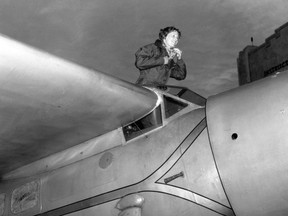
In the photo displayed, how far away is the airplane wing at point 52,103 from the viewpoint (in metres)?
2.91

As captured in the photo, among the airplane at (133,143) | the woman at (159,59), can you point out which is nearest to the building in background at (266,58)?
the woman at (159,59)

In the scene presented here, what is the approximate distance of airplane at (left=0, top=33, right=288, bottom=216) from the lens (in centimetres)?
280

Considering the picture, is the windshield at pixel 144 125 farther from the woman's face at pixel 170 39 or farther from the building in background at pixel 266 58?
the building in background at pixel 266 58

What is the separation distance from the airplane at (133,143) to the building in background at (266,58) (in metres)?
4.03

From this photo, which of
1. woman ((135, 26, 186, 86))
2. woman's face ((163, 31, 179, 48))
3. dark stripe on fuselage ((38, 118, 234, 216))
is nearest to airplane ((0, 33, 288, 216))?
dark stripe on fuselage ((38, 118, 234, 216))

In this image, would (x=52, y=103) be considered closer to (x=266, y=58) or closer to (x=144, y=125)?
(x=144, y=125)

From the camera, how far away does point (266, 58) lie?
7.57 meters

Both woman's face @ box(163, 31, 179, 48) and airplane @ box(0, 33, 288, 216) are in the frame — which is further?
woman's face @ box(163, 31, 179, 48)

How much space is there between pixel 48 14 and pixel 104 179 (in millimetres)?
7414

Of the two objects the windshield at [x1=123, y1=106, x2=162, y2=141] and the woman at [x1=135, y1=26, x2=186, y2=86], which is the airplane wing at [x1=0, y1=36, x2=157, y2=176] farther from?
the woman at [x1=135, y1=26, x2=186, y2=86]

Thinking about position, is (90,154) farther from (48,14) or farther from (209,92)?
(209,92)

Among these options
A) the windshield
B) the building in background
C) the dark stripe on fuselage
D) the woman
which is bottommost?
the dark stripe on fuselage

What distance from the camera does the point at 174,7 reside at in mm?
9984

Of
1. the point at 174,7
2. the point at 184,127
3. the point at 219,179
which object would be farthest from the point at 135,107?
the point at 174,7
